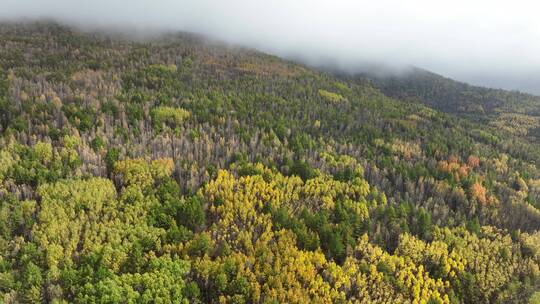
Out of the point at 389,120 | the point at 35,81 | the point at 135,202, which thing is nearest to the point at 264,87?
the point at 389,120

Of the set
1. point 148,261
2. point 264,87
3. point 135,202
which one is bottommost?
point 148,261

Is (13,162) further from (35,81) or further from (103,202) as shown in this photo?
(35,81)

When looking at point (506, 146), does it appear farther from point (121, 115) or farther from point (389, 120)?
point (121, 115)

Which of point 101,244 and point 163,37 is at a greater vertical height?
point 163,37

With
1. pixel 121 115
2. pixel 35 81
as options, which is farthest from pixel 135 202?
pixel 35 81

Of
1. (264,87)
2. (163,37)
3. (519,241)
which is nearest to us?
(519,241)

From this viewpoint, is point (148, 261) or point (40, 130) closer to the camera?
point (148, 261)

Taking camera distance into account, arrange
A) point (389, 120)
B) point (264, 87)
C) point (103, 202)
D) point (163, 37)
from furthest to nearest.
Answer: point (163, 37) → point (264, 87) → point (389, 120) → point (103, 202)
